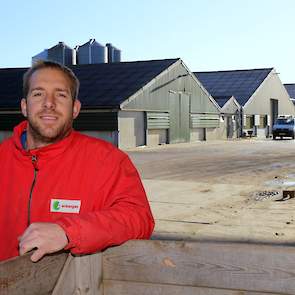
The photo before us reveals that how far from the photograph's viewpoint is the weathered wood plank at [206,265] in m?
1.99

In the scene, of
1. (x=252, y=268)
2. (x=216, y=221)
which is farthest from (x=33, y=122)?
(x=216, y=221)

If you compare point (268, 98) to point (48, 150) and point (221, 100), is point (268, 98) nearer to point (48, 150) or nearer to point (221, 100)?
point (221, 100)

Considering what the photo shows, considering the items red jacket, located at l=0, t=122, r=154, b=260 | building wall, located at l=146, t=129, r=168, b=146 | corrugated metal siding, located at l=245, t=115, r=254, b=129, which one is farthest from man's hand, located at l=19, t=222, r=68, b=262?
corrugated metal siding, located at l=245, t=115, r=254, b=129

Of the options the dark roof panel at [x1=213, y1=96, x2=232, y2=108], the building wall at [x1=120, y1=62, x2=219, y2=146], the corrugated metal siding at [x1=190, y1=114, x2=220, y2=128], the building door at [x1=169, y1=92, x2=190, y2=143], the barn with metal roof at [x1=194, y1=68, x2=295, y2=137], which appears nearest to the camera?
the building wall at [x1=120, y1=62, x2=219, y2=146]

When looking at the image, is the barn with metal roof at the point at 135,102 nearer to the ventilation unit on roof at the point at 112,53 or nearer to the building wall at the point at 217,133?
the building wall at the point at 217,133

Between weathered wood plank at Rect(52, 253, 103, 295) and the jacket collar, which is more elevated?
the jacket collar

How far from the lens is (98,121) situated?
97.1 feet

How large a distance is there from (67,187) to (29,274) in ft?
2.12

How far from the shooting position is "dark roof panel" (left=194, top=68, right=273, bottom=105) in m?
52.0

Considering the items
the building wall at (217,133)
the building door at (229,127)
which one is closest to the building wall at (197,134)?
the building wall at (217,133)

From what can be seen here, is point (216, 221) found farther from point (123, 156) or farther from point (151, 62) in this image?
point (151, 62)

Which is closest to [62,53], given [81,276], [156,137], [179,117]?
[179,117]

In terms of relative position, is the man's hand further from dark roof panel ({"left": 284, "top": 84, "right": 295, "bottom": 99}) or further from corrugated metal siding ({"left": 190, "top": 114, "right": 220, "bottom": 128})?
dark roof panel ({"left": 284, "top": 84, "right": 295, "bottom": 99})

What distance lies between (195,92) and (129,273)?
3765 centimetres
